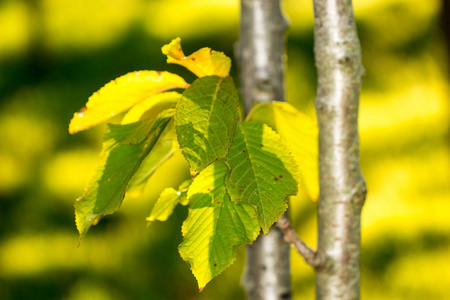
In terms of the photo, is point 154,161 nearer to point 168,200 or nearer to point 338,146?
point 168,200

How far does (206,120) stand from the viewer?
1.15 ft

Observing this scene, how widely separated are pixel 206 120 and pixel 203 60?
60 mm

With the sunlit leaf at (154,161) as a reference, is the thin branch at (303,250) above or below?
below

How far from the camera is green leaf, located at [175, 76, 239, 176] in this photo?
0.33 m

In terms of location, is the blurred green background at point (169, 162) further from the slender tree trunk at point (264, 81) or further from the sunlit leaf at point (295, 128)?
the sunlit leaf at point (295, 128)

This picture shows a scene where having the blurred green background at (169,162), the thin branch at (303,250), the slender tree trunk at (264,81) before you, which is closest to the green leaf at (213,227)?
the thin branch at (303,250)

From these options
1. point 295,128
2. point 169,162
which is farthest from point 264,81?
point 169,162

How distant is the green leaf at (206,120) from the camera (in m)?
0.33

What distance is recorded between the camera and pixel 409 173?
5.85ft

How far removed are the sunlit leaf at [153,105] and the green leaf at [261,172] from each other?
0.08 m

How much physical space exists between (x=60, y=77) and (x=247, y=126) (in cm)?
181

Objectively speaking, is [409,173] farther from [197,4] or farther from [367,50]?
[197,4]

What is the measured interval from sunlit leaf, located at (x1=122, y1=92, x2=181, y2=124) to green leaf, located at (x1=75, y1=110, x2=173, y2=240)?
0.02m

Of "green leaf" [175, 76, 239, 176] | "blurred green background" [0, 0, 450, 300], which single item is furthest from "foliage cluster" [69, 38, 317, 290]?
"blurred green background" [0, 0, 450, 300]
